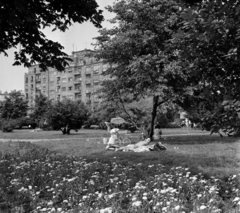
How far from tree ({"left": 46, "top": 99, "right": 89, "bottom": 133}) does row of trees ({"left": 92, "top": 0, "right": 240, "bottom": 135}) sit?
11.7 meters

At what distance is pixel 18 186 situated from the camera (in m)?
5.20

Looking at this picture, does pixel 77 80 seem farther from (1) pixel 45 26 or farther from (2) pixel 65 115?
(1) pixel 45 26

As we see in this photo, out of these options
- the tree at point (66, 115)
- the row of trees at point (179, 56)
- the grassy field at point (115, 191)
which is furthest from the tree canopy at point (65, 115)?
the grassy field at point (115, 191)

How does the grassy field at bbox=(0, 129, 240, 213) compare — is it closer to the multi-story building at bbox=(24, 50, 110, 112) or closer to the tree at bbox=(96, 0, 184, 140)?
the tree at bbox=(96, 0, 184, 140)

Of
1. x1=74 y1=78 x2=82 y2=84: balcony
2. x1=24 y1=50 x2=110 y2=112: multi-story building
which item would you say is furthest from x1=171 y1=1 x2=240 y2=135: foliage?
x1=74 y1=78 x2=82 y2=84: balcony

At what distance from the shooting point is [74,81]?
3447 inches

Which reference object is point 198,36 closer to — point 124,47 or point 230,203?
point 230,203

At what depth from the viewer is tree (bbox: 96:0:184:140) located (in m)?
14.6

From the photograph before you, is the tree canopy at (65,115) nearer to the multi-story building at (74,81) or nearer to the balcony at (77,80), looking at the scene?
the multi-story building at (74,81)

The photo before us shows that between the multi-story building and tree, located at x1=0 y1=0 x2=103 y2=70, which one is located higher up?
the multi-story building

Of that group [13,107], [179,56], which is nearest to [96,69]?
[13,107]

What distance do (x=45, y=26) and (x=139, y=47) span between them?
786 cm

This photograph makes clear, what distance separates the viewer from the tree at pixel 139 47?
1458 cm

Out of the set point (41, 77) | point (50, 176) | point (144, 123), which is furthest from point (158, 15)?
point (41, 77)
